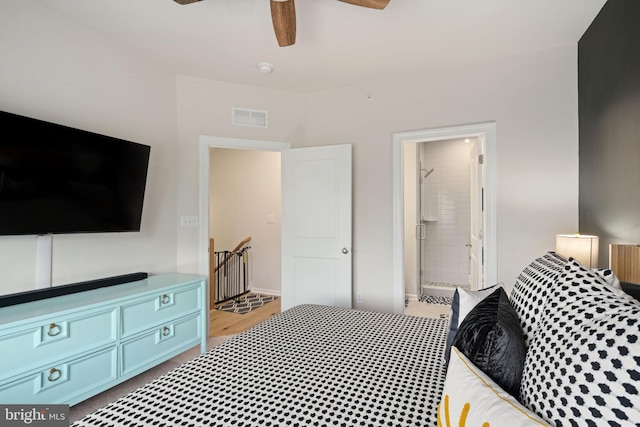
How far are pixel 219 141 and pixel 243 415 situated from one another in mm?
2845

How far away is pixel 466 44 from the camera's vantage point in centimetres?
266

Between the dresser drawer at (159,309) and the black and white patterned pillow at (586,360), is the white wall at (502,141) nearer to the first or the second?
the dresser drawer at (159,309)

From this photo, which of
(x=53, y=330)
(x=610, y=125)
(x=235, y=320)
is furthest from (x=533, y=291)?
(x=235, y=320)

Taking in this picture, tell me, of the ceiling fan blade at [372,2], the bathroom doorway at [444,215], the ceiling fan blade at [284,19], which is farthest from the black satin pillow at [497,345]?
the bathroom doorway at [444,215]

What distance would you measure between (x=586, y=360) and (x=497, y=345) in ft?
0.83

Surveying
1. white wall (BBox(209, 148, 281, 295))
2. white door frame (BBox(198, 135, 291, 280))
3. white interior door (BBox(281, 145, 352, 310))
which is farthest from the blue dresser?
white wall (BBox(209, 148, 281, 295))

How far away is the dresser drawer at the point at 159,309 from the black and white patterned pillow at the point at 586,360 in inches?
90.6

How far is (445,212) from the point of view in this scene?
208 inches

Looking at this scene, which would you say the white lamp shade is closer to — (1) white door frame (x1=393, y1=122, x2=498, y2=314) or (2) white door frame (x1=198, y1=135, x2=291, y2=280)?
(1) white door frame (x1=393, y1=122, x2=498, y2=314)

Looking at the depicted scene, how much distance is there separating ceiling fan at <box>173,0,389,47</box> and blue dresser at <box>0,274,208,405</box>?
6.16ft

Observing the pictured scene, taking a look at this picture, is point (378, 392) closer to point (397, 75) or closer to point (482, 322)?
point (482, 322)

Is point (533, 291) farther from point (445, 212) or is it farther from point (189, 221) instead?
point (445, 212)

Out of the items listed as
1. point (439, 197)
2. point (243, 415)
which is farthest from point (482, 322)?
point (439, 197)

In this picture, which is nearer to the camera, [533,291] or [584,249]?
[533,291]
